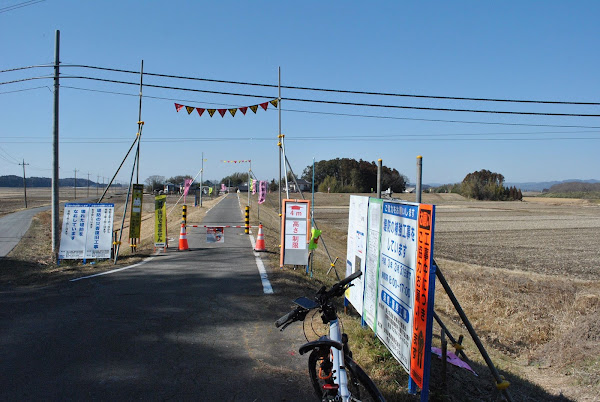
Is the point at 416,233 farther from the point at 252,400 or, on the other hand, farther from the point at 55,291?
the point at 55,291

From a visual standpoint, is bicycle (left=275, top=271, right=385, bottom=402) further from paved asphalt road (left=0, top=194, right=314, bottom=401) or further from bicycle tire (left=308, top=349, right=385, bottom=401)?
paved asphalt road (left=0, top=194, right=314, bottom=401)

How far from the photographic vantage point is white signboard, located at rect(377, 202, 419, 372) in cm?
391

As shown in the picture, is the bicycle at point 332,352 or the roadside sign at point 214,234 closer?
the bicycle at point 332,352

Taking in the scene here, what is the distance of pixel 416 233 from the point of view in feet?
12.3

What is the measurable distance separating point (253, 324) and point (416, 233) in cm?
325

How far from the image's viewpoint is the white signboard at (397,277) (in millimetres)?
3914

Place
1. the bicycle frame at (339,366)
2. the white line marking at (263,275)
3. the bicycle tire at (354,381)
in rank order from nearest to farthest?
the bicycle frame at (339,366) < the bicycle tire at (354,381) < the white line marking at (263,275)

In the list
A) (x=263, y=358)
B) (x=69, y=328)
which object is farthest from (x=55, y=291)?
(x=263, y=358)

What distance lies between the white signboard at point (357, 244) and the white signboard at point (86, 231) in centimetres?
844

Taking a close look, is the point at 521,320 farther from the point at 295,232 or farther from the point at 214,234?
the point at 214,234

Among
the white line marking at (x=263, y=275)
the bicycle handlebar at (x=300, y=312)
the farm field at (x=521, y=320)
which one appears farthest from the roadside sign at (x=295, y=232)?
the bicycle handlebar at (x=300, y=312)

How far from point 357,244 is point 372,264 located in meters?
0.88

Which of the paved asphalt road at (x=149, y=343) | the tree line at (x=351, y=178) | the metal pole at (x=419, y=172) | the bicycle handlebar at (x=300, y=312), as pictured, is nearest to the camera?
the bicycle handlebar at (x=300, y=312)

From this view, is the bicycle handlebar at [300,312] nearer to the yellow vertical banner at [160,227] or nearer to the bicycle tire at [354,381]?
the bicycle tire at [354,381]
